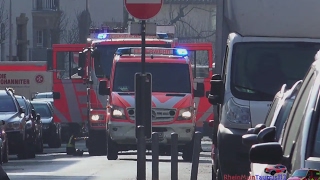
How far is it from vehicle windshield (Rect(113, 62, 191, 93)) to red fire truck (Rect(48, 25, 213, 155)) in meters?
A: 1.68

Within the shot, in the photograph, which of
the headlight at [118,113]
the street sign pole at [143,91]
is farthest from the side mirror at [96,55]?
the street sign pole at [143,91]

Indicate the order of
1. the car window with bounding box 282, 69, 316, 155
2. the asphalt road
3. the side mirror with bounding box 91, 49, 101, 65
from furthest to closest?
the side mirror with bounding box 91, 49, 101, 65 → the asphalt road → the car window with bounding box 282, 69, 316, 155

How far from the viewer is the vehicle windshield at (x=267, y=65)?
38.9 ft

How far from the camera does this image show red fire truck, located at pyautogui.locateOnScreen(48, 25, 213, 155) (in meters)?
22.1

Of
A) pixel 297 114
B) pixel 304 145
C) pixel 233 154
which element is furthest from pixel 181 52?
pixel 304 145

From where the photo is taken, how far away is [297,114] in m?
6.15

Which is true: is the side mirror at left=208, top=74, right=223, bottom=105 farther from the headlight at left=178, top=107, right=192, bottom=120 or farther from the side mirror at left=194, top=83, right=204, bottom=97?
the side mirror at left=194, top=83, right=204, bottom=97

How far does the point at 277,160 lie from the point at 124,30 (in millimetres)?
22306

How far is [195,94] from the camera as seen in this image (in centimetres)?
2059

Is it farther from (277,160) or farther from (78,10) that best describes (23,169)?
(78,10)

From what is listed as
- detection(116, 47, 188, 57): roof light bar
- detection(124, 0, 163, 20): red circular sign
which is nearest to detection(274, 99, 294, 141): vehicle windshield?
detection(124, 0, 163, 20): red circular sign

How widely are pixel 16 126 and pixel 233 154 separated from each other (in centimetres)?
1246

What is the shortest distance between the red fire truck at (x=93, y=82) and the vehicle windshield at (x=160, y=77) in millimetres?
1677

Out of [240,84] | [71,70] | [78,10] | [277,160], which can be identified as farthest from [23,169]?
[78,10]
